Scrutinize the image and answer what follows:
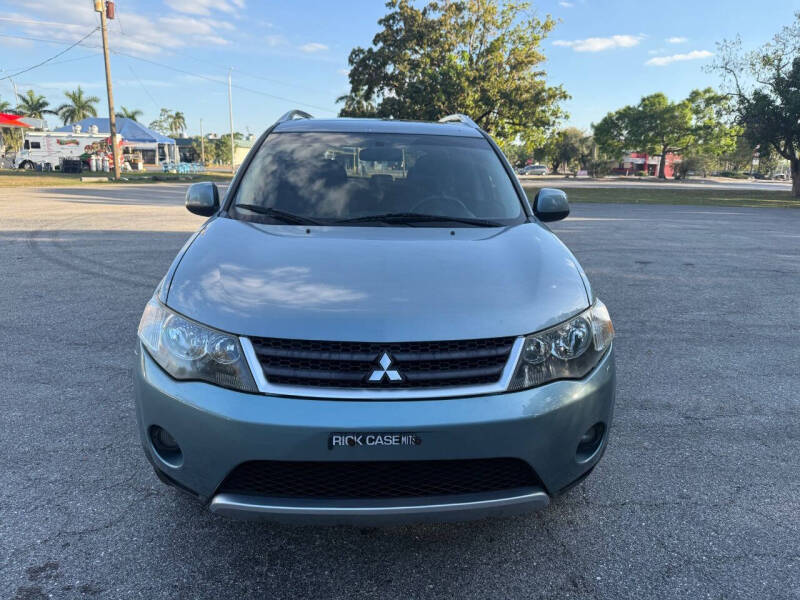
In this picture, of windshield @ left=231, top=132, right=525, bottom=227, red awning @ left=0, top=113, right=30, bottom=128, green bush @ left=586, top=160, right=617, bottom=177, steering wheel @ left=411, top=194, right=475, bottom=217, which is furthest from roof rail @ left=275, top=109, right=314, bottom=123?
green bush @ left=586, top=160, right=617, bottom=177

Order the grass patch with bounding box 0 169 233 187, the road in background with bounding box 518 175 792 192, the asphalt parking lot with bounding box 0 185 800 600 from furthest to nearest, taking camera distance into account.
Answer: the road in background with bounding box 518 175 792 192 < the grass patch with bounding box 0 169 233 187 < the asphalt parking lot with bounding box 0 185 800 600

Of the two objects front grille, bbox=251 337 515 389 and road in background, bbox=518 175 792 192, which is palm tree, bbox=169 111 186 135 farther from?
front grille, bbox=251 337 515 389

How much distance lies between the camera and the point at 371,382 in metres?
1.97

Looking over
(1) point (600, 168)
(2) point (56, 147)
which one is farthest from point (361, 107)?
(1) point (600, 168)

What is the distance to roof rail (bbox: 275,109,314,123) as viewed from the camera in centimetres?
415

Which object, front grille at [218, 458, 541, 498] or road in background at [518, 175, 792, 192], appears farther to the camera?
road in background at [518, 175, 792, 192]

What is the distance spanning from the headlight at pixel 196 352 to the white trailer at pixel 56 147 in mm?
51094

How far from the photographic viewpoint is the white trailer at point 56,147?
46406 millimetres

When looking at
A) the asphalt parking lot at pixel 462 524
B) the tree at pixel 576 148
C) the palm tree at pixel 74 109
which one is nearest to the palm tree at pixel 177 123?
the palm tree at pixel 74 109

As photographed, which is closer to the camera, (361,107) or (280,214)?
(280,214)

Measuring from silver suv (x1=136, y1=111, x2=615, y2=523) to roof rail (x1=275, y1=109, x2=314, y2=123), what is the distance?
6.38ft

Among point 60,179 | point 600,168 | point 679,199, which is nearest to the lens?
point 679,199

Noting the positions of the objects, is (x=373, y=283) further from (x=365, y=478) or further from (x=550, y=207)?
(x=550, y=207)

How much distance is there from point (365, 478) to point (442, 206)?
1.73 meters
